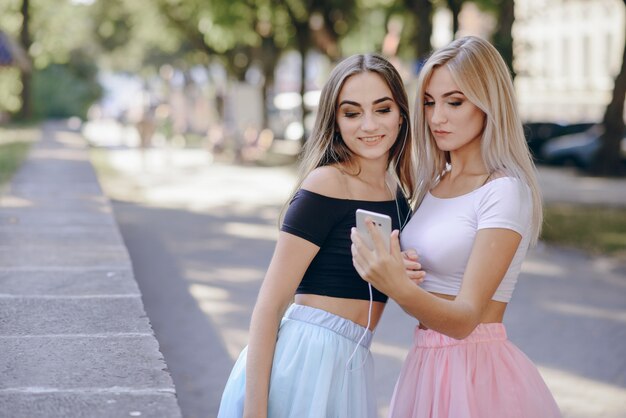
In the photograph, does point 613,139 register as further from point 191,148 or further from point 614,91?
point 191,148

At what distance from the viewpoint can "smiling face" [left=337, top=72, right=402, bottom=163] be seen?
123 inches

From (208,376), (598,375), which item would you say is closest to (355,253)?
(208,376)

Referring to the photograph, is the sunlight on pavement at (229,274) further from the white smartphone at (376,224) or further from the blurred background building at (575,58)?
the blurred background building at (575,58)

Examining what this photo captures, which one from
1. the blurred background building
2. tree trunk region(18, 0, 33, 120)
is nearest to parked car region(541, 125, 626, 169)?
the blurred background building

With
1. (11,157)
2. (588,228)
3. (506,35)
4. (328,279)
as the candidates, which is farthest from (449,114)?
(11,157)

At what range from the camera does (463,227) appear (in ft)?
9.72

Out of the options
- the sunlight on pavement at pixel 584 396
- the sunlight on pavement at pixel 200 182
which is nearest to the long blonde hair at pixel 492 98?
the sunlight on pavement at pixel 584 396

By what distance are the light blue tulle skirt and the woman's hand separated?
536mm

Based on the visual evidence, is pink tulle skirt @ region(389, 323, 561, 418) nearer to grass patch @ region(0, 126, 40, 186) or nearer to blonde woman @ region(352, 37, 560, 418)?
blonde woman @ region(352, 37, 560, 418)

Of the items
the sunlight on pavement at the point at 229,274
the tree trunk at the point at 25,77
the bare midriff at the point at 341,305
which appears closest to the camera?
the bare midriff at the point at 341,305

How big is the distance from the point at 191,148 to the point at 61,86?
13.8m

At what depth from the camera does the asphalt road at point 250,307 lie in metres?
6.71

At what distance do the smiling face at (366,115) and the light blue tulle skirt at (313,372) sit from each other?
1.80 ft

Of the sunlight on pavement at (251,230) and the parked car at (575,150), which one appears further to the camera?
the parked car at (575,150)
